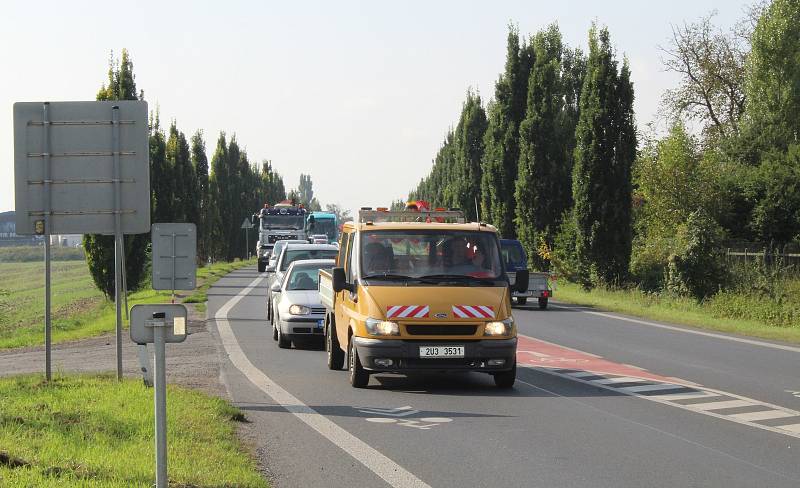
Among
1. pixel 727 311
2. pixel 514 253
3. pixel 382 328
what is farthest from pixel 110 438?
pixel 514 253

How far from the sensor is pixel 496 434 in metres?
10.7

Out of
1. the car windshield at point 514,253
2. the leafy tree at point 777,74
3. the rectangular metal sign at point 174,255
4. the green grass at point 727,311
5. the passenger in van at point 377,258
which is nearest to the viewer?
the passenger in van at point 377,258

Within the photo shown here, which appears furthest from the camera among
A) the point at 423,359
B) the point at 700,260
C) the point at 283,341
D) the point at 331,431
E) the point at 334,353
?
the point at 700,260

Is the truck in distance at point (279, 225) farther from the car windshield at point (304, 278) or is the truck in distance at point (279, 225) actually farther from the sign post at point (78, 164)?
the sign post at point (78, 164)

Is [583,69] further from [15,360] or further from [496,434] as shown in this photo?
[496,434]

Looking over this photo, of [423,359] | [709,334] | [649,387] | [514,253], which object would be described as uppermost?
[514,253]

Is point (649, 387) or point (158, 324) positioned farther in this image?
point (649, 387)

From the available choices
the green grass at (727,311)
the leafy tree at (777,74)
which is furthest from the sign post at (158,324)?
the leafy tree at (777,74)

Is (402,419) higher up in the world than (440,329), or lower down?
lower down

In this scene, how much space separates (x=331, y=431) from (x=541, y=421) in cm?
223

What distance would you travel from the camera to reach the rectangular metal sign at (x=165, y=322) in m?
7.37

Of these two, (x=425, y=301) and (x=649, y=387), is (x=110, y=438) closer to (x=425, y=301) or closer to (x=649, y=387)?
(x=425, y=301)

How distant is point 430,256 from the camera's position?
1465 cm

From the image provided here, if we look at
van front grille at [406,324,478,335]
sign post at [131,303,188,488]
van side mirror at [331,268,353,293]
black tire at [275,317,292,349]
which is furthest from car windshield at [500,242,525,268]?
sign post at [131,303,188,488]
